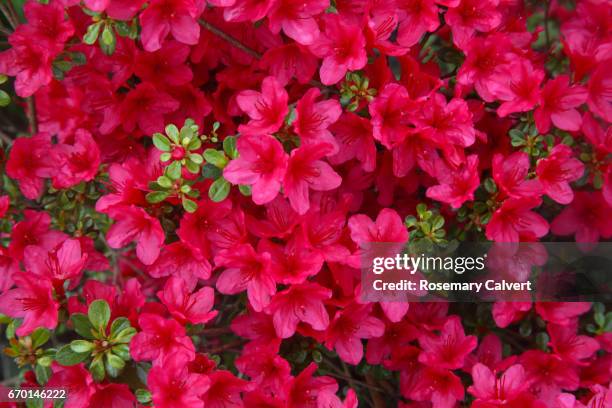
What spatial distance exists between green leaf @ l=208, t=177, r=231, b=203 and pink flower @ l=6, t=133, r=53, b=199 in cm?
44

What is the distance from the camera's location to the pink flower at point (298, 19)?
1.26 metres

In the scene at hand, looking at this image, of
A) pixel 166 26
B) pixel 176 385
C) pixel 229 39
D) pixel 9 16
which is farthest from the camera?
pixel 9 16

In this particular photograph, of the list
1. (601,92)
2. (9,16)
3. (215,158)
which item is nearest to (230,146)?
(215,158)

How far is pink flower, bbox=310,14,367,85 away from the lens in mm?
1274

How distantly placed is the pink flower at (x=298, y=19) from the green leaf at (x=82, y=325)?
24.8 inches

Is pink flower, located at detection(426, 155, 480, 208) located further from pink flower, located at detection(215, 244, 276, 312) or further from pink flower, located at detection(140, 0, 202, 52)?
pink flower, located at detection(140, 0, 202, 52)

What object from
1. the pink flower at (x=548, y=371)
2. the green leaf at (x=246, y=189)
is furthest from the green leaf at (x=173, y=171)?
the pink flower at (x=548, y=371)

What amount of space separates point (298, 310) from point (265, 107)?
0.38 meters

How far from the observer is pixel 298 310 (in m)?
1.29

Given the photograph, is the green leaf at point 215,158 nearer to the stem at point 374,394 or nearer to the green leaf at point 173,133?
the green leaf at point 173,133

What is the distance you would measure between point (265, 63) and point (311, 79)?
0.11 metres

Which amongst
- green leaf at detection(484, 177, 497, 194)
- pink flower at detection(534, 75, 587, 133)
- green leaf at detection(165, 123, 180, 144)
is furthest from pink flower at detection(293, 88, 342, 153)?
pink flower at detection(534, 75, 587, 133)

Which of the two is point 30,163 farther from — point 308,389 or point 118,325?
point 308,389

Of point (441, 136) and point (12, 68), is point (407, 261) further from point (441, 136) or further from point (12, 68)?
point (12, 68)
